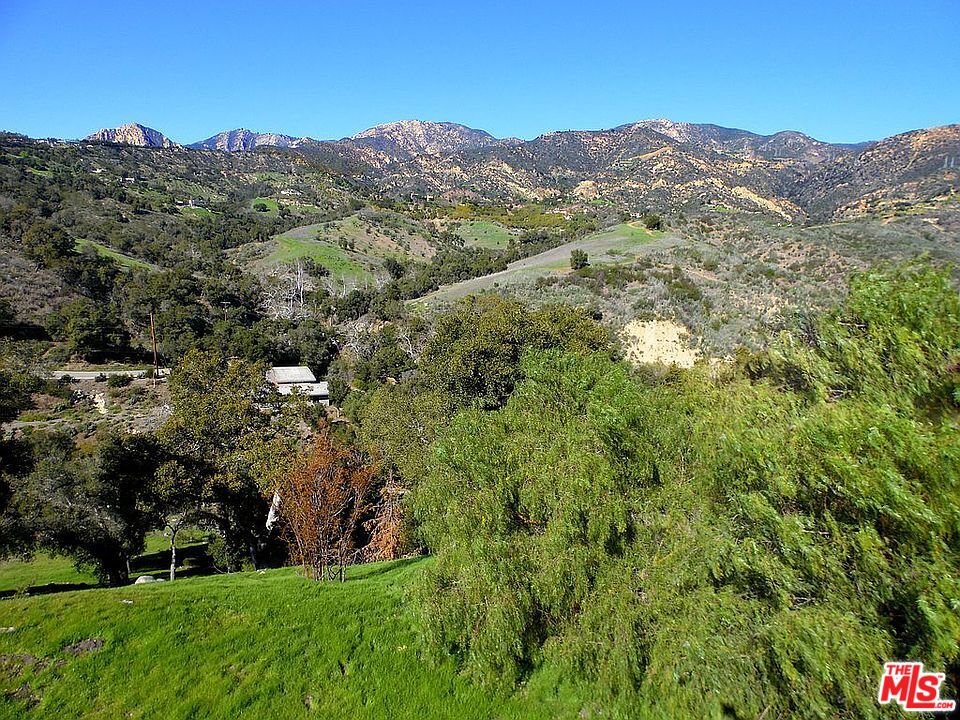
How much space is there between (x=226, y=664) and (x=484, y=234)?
315 ft

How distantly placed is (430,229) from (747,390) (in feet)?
321

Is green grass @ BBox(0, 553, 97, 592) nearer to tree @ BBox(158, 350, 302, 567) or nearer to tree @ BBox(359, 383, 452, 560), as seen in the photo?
tree @ BBox(158, 350, 302, 567)

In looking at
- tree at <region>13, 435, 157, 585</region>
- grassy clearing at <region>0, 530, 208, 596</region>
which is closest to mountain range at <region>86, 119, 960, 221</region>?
grassy clearing at <region>0, 530, 208, 596</region>

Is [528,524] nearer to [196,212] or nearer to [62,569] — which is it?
[62,569]

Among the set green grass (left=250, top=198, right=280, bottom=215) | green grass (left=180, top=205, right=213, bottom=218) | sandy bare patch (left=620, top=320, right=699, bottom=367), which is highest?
green grass (left=250, top=198, right=280, bottom=215)

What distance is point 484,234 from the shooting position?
100m

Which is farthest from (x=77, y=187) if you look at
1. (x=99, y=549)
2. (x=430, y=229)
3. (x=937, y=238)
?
(x=937, y=238)

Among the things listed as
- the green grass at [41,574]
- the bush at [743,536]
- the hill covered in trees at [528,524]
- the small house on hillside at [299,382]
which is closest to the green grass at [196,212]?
the hill covered in trees at [528,524]

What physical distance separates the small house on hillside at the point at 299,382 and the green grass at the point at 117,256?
38.9 m

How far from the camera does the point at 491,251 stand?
90250mm

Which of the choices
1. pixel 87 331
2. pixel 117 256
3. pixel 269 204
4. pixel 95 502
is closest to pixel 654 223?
pixel 87 331

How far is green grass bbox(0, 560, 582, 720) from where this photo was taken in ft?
28.2

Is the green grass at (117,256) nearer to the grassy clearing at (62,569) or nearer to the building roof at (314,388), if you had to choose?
the building roof at (314,388)

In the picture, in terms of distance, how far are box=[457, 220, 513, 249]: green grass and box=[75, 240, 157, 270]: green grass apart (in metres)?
52.9
